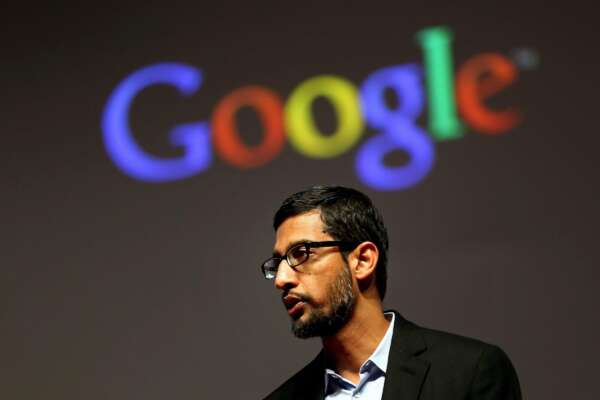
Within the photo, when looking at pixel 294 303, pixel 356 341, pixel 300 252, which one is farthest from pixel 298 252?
pixel 356 341

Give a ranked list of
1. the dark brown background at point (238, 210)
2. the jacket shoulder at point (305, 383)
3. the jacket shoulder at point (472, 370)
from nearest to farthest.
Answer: the jacket shoulder at point (472, 370)
the jacket shoulder at point (305, 383)
the dark brown background at point (238, 210)

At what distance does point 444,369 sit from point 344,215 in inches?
16.0

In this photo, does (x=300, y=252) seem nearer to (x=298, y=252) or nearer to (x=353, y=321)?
(x=298, y=252)

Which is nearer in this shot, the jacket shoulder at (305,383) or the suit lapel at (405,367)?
the suit lapel at (405,367)

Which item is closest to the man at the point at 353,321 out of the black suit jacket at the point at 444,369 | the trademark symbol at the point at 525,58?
the black suit jacket at the point at 444,369

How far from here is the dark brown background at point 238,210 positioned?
2342mm

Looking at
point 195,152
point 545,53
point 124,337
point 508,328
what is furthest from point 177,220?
point 545,53

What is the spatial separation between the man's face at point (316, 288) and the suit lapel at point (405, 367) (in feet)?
0.42

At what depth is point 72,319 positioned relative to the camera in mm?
2607

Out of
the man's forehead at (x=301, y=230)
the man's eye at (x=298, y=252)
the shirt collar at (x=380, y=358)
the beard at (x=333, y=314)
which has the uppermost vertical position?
the man's forehead at (x=301, y=230)

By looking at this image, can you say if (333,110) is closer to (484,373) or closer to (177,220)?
(177,220)

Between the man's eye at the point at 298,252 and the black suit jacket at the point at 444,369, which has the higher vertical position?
the man's eye at the point at 298,252

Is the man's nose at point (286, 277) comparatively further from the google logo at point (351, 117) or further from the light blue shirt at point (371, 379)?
the google logo at point (351, 117)

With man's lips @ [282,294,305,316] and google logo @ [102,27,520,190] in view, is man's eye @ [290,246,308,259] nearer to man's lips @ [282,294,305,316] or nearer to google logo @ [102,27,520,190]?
man's lips @ [282,294,305,316]
